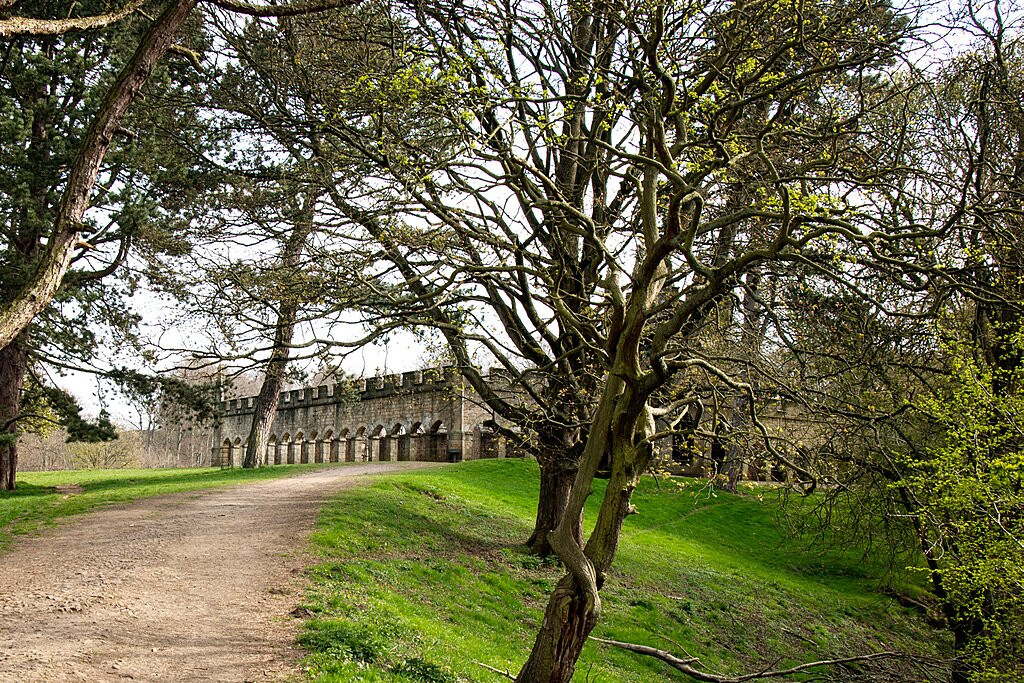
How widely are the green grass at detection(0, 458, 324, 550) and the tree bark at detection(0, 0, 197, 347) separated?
565cm

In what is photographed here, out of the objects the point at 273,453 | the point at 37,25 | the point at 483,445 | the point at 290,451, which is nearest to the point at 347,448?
the point at 290,451

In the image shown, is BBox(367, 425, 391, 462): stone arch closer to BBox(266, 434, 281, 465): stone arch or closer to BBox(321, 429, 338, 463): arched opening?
BBox(321, 429, 338, 463): arched opening

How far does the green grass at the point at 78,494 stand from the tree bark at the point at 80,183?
5.65m

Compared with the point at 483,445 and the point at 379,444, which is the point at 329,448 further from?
the point at 483,445

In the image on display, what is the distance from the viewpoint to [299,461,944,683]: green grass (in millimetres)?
8734

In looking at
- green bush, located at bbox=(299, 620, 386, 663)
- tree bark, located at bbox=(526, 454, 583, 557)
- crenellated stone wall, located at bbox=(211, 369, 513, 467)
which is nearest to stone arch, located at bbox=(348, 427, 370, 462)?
crenellated stone wall, located at bbox=(211, 369, 513, 467)

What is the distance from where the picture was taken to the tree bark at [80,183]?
7.71 m

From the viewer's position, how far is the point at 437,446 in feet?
89.7

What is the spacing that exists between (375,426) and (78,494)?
1345 cm

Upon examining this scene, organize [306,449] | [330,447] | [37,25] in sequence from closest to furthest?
1. [37,25]
2. [330,447]
3. [306,449]

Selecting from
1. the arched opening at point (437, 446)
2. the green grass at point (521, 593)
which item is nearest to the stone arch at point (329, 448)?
the arched opening at point (437, 446)

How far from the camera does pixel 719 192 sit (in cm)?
1182

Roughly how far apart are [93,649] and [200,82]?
456 inches


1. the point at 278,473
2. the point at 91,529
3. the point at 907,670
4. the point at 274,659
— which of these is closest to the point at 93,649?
the point at 274,659
